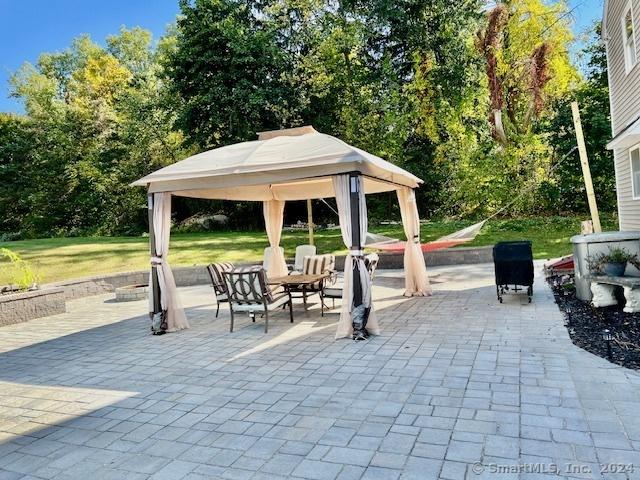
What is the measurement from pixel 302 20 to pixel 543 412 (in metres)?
19.3

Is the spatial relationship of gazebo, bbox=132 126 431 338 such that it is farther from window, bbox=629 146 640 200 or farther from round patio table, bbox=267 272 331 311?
window, bbox=629 146 640 200

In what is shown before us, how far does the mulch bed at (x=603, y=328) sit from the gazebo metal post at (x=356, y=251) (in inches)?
89.7

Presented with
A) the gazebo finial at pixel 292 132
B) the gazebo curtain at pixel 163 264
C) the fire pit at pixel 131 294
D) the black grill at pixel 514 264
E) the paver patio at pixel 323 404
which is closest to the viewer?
the paver patio at pixel 323 404

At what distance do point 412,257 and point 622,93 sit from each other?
5502mm

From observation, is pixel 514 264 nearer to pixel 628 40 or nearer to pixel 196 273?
pixel 628 40

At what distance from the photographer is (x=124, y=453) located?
2893mm

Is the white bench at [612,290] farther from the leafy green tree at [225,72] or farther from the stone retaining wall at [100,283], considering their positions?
the leafy green tree at [225,72]

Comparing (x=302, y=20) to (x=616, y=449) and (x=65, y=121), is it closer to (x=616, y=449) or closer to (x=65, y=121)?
(x=65, y=121)

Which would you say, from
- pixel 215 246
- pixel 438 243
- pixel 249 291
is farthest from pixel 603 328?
pixel 215 246

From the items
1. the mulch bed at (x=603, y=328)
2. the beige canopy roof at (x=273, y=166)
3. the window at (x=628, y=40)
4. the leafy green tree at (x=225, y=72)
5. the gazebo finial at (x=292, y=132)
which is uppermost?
the leafy green tree at (x=225, y=72)

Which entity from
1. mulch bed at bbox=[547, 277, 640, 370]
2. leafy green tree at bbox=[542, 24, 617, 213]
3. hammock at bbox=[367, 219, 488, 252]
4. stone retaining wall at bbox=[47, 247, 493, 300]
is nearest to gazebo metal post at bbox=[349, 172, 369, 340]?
mulch bed at bbox=[547, 277, 640, 370]

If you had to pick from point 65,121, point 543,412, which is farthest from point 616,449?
point 65,121

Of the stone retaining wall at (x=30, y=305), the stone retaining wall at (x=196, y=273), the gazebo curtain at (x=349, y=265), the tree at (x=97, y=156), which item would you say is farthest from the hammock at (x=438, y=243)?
the tree at (x=97, y=156)

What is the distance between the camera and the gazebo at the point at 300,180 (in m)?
5.49
